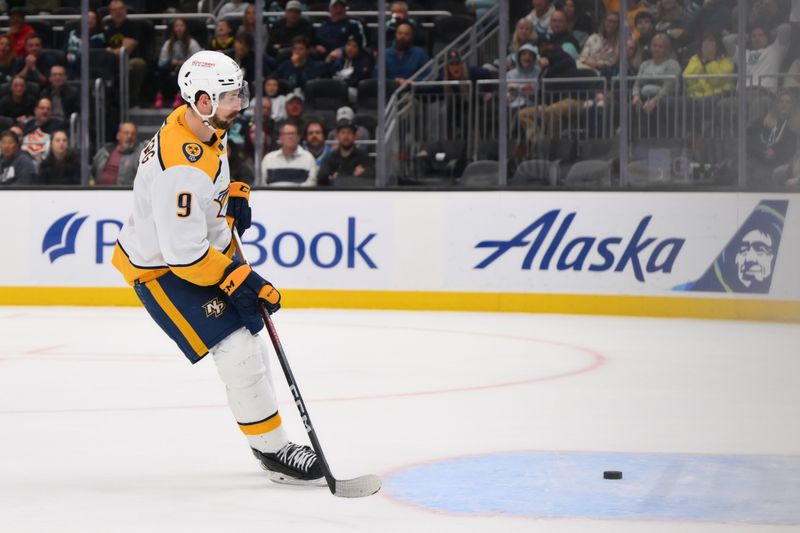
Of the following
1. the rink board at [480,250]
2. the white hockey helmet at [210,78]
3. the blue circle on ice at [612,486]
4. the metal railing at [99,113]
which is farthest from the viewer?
the metal railing at [99,113]

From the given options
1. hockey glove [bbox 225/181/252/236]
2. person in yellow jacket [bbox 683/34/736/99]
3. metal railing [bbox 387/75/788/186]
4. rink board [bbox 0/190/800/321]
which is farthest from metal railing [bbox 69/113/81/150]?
hockey glove [bbox 225/181/252/236]

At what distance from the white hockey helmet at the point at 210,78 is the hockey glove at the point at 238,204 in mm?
332

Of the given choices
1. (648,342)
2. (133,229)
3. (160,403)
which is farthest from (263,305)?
(648,342)

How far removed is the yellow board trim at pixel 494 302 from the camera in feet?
33.6

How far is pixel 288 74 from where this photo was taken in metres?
12.7

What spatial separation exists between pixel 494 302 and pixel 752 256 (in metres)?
2.03

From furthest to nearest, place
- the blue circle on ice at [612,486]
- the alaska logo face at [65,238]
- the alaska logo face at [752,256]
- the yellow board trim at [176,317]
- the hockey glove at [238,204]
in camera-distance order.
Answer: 1. the alaska logo face at [65,238]
2. the alaska logo face at [752,256]
3. the hockey glove at [238,204]
4. the yellow board trim at [176,317]
5. the blue circle on ice at [612,486]

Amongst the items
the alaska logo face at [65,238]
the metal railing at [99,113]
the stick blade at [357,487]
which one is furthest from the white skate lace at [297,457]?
the metal railing at [99,113]

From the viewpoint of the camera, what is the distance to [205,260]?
14.0 feet

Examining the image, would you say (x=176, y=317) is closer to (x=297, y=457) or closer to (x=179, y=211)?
(x=179, y=211)

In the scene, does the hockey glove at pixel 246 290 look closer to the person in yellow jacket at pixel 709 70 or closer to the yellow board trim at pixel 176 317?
the yellow board trim at pixel 176 317

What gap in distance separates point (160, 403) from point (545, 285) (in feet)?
16.6

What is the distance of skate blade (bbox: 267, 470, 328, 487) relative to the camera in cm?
443

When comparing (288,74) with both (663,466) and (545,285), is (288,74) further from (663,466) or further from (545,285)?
(663,466)
